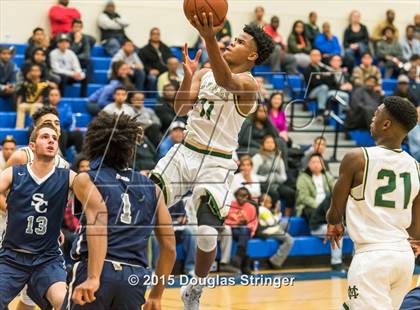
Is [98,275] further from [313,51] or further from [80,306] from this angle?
[313,51]

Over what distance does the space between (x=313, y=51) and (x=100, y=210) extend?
38.4 feet

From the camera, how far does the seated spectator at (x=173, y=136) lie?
12.8 metres

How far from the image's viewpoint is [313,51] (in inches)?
661

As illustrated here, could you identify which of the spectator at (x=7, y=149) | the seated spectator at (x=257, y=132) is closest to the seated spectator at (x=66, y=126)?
the spectator at (x=7, y=149)

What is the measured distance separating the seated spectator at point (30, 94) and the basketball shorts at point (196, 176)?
19.0ft

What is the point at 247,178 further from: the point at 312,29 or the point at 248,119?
the point at 312,29

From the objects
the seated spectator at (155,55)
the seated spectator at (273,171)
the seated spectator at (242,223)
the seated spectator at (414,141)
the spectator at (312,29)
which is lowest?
the seated spectator at (242,223)

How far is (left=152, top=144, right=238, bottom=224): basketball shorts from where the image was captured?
7.88 meters

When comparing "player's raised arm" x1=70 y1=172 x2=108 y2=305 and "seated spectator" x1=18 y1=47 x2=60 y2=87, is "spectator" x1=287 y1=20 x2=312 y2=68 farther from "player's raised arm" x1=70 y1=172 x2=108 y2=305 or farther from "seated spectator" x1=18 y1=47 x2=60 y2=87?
"player's raised arm" x1=70 y1=172 x2=108 y2=305

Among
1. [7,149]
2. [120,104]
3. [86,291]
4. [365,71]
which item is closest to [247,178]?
[120,104]

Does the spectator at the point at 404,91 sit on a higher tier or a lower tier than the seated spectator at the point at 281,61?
lower

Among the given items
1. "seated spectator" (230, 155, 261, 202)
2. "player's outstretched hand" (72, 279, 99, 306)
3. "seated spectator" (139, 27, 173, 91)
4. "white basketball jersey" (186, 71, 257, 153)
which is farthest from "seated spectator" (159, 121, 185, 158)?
"player's outstretched hand" (72, 279, 99, 306)

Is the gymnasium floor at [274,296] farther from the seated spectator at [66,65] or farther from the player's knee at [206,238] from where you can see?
the seated spectator at [66,65]

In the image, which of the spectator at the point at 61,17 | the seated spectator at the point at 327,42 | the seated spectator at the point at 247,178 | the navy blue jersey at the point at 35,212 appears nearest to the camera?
the navy blue jersey at the point at 35,212
